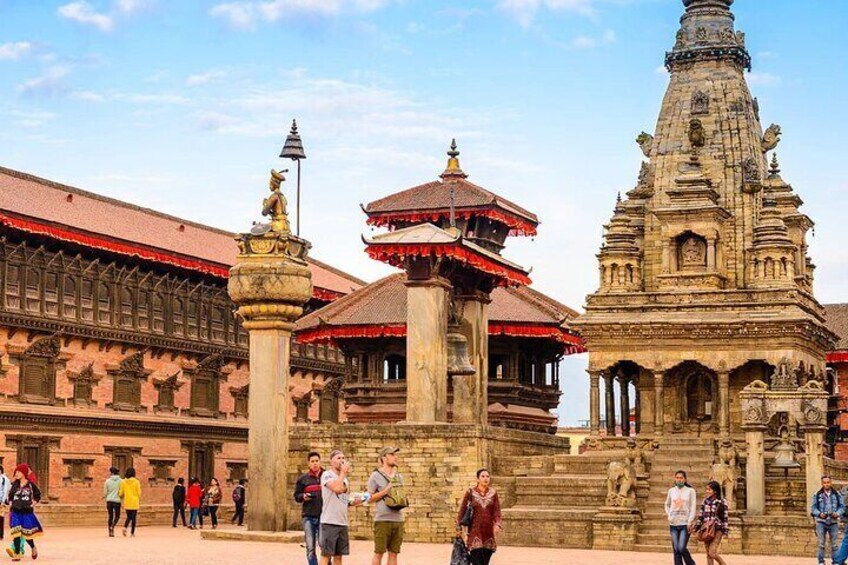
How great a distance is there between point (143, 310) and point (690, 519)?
3105cm

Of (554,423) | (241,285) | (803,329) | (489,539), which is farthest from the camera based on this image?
(554,423)

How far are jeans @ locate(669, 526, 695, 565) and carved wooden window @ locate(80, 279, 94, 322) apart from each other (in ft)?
93.1

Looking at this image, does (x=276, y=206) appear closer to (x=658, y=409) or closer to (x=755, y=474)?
(x=755, y=474)

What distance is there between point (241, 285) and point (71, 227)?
682 inches

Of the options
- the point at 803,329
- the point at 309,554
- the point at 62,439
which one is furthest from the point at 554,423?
the point at 309,554

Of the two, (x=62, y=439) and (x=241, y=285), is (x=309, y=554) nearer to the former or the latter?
(x=241, y=285)

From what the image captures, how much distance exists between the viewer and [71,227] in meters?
48.2

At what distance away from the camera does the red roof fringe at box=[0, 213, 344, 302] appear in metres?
45.9

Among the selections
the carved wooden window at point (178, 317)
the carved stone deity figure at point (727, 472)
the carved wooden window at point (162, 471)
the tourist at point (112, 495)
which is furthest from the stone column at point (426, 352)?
the carved wooden window at point (178, 317)

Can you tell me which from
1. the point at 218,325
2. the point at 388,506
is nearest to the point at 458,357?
the point at 388,506

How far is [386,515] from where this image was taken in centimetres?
2117

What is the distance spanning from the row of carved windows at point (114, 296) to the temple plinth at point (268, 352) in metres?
15.7

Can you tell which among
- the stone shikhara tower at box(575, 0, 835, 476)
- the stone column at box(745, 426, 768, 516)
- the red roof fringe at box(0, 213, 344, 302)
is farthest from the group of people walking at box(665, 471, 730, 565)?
the red roof fringe at box(0, 213, 344, 302)

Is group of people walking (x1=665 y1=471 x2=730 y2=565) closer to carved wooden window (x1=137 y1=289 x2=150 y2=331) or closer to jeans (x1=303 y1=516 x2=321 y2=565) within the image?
jeans (x1=303 y1=516 x2=321 y2=565)
